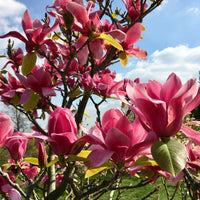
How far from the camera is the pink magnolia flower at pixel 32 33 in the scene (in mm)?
1089

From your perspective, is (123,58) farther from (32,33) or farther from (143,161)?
(143,161)

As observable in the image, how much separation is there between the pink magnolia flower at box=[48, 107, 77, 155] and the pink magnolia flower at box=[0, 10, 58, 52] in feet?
2.04

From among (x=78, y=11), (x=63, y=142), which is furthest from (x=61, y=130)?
(x=78, y=11)

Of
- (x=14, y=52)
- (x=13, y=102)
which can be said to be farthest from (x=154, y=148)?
(x=14, y=52)

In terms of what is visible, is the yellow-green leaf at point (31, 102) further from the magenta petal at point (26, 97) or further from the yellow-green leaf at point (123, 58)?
the yellow-green leaf at point (123, 58)

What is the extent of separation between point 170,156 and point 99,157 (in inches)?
6.5

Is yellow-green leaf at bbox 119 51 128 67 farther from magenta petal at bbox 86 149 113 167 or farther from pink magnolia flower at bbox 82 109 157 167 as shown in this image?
magenta petal at bbox 86 149 113 167

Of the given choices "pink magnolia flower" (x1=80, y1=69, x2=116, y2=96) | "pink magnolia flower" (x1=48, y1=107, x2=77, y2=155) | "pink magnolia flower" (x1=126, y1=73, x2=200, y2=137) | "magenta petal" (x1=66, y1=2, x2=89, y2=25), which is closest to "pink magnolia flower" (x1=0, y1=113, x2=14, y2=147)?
"pink magnolia flower" (x1=48, y1=107, x2=77, y2=155)

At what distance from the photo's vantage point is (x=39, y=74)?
4.10 feet

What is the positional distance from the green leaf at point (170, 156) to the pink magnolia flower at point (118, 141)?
1.5 inches

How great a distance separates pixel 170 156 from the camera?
0.47m

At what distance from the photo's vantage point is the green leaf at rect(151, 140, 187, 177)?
45cm

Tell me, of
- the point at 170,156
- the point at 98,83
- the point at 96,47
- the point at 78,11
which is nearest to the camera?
the point at 170,156

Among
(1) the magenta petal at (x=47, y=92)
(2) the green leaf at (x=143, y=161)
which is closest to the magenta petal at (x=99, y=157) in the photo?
(2) the green leaf at (x=143, y=161)
